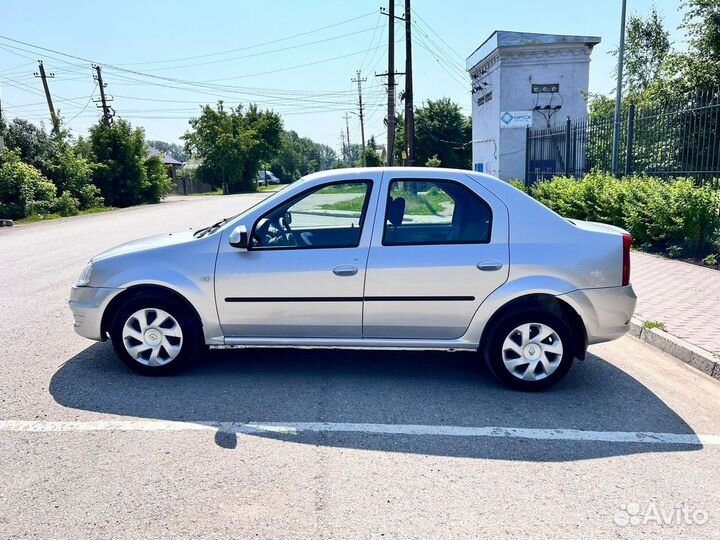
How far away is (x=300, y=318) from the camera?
15.8 ft

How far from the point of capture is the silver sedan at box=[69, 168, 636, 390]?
4.64 meters

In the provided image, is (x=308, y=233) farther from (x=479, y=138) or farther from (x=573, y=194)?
(x=479, y=138)

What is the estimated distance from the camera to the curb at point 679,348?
5176 mm

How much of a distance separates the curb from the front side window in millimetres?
3279

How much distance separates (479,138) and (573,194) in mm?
15716

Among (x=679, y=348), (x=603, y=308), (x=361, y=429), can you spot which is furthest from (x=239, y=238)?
(x=679, y=348)

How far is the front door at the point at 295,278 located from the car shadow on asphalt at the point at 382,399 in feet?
1.59

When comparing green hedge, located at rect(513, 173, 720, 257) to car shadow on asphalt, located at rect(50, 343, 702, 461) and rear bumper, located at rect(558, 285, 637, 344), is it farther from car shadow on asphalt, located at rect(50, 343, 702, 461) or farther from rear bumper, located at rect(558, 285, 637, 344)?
rear bumper, located at rect(558, 285, 637, 344)

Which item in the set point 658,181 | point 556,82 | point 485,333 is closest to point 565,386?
point 485,333

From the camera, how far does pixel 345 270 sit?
4.70 m

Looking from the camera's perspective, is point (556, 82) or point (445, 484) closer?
point (445, 484)

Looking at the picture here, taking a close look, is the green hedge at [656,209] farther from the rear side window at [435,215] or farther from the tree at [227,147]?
the tree at [227,147]

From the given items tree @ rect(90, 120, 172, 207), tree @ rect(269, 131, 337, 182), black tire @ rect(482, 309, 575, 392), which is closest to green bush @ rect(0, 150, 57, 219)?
tree @ rect(90, 120, 172, 207)

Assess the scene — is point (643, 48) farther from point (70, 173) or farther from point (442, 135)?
point (70, 173)
